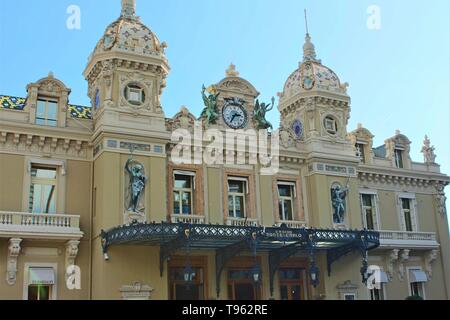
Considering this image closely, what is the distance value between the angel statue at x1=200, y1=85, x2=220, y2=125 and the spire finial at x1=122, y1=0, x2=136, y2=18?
15.9 ft

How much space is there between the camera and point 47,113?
2453cm

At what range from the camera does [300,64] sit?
104 ft

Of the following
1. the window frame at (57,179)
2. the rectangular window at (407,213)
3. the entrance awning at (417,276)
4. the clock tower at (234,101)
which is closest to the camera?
the window frame at (57,179)

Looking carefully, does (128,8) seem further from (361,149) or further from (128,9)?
(361,149)

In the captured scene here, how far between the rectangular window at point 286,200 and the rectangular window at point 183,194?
185 inches

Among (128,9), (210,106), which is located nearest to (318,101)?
(210,106)

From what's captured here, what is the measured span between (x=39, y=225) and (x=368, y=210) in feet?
57.6

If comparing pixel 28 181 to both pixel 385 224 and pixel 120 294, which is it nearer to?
pixel 120 294

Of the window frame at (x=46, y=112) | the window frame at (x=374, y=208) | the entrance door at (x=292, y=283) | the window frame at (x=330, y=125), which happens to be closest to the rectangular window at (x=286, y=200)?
the entrance door at (x=292, y=283)

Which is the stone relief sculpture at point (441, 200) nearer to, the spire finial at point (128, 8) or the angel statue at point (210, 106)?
the angel statue at point (210, 106)

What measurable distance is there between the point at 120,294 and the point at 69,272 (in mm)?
2317

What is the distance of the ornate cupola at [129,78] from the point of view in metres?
24.6

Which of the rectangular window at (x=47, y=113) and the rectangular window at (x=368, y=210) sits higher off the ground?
the rectangular window at (x=47, y=113)
